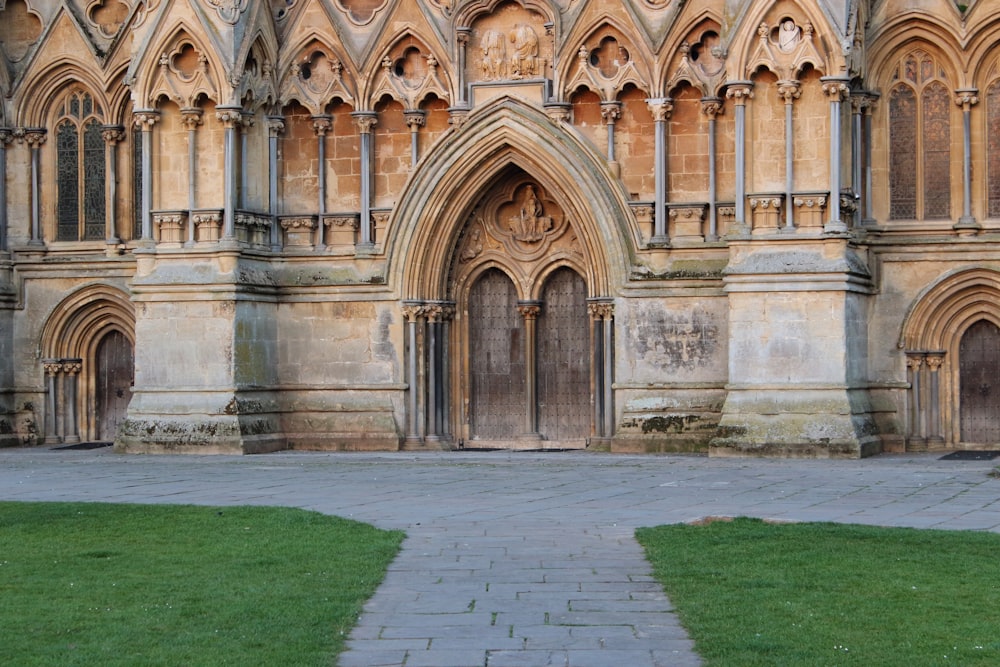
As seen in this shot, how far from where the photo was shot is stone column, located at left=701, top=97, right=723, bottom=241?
2583 centimetres

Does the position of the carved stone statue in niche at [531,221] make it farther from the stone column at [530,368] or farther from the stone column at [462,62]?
the stone column at [462,62]

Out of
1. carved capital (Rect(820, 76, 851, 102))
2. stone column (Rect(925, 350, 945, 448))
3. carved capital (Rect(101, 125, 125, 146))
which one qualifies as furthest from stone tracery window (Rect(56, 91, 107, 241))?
stone column (Rect(925, 350, 945, 448))

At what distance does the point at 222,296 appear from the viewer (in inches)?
1056

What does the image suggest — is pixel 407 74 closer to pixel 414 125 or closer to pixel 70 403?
pixel 414 125

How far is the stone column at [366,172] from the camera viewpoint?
27781 millimetres

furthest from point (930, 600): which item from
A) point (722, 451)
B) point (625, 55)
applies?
point (625, 55)

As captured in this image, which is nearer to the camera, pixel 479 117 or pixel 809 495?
pixel 809 495

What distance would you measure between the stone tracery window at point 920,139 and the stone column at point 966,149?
279 mm

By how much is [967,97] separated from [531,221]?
7450mm

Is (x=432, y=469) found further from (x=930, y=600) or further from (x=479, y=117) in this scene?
(x=930, y=600)

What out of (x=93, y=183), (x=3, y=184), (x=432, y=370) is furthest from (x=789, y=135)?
(x=3, y=184)

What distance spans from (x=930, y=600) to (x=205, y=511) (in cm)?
821

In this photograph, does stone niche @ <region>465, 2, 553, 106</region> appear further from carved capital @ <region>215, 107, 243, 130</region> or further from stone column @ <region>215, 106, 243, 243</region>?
stone column @ <region>215, 106, 243, 243</region>

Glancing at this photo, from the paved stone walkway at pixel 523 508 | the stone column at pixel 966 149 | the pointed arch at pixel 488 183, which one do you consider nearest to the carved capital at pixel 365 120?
the pointed arch at pixel 488 183
